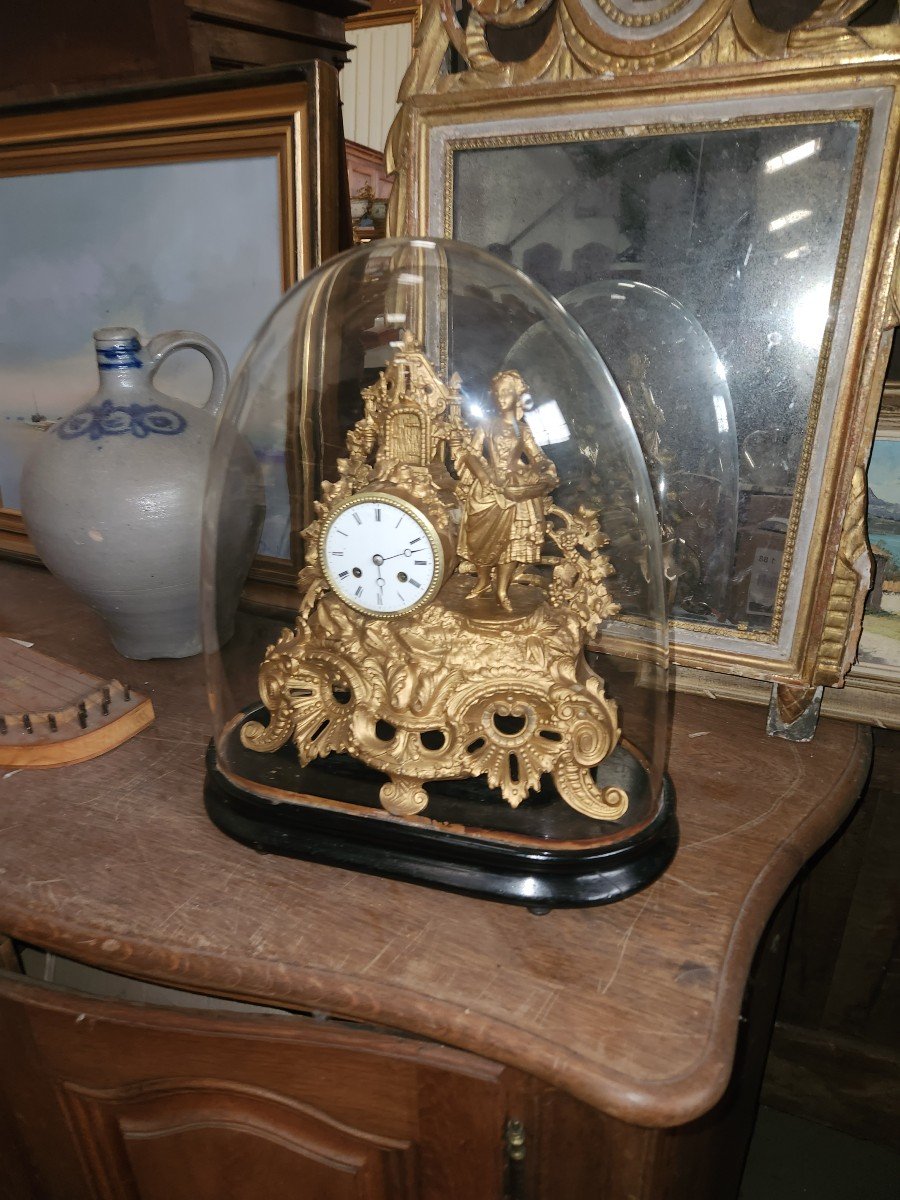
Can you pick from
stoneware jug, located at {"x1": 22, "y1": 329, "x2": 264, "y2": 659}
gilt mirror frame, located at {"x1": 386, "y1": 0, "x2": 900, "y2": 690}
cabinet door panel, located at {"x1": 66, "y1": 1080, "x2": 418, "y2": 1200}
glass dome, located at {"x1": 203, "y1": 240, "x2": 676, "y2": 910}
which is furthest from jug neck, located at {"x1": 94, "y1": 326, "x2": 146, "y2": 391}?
cabinet door panel, located at {"x1": 66, "y1": 1080, "x2": 418, "y2": 1200}

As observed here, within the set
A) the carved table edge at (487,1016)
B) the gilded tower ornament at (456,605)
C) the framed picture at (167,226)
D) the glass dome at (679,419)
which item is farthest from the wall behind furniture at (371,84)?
the carved table edge at (487,1016)

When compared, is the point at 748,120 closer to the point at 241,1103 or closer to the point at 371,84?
the point at 241,1103

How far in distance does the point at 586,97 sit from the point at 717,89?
107mm

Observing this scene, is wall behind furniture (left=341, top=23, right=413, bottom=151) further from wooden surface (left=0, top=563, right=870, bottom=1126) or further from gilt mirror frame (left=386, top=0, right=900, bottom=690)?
wooden surface (left=0, top=563, right=870, bottom=1126)

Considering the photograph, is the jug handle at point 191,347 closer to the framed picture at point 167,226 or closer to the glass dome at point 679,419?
the framed picture at point 167,226

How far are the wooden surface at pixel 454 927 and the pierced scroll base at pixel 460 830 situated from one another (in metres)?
0.02

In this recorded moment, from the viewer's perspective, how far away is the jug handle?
0.87 metres

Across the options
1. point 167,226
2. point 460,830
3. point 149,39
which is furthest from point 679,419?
point 149,39

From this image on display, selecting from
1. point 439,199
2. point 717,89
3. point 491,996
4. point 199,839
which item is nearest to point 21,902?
point 199,839

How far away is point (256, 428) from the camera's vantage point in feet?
2.43

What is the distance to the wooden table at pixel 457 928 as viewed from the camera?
1.62 ft

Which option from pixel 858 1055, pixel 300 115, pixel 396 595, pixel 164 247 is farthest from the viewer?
pixel 858 1055

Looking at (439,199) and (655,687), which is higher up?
(439,199)

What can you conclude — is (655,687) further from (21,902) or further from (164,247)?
(164,247)
